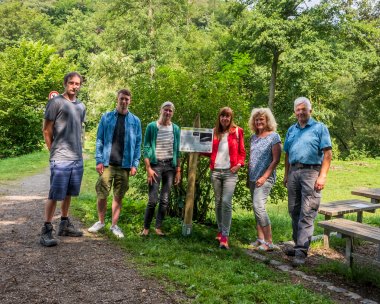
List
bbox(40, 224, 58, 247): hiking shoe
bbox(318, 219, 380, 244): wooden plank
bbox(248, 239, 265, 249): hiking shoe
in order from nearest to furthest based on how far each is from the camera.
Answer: bbox(318, 219, 380, 244): wooden plank → bbox(40, 224, 58, 247): hiking shoe → bbox(248, 239, 265, 249): hiking shoe

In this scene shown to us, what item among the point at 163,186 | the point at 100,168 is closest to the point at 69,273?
the point at 100,168

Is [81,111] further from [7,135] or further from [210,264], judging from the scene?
[7,135]

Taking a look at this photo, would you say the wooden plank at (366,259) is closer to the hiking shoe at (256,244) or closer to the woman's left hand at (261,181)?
the hiking shoe at (256,244)

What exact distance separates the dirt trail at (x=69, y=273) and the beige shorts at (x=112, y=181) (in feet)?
2.14

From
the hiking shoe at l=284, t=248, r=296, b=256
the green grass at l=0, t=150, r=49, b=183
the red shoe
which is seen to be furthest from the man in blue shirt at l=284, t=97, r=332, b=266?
the green grass at l=0, t=150, r=49, b=183

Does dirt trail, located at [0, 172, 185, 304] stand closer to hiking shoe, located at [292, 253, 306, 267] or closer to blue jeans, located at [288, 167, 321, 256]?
hiking shoe, located at [292, 253, 306, 267]

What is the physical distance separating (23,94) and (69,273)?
18844 mm

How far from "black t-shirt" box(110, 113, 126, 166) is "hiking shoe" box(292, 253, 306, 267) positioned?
2.68 metres

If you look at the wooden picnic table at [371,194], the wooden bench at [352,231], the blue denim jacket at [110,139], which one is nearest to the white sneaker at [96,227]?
the blue denim jacket at [110,139]

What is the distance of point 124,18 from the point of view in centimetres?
2808

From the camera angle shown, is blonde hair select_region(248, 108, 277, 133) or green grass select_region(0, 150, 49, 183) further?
green grass select_region(0, 150, 49, 183)

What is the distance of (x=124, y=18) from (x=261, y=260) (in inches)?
1007

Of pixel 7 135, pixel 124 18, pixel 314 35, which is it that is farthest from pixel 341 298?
pixel 124 18

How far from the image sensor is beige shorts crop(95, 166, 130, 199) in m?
5.64
